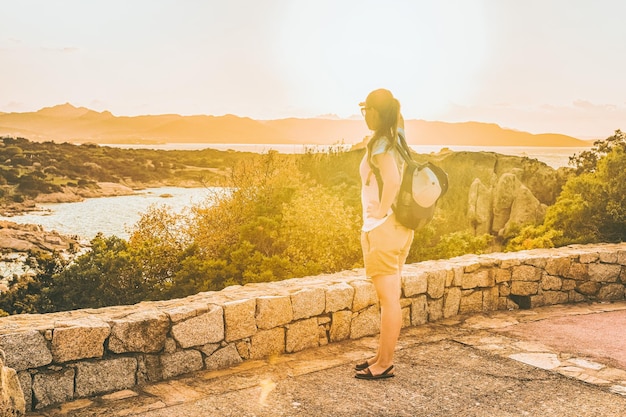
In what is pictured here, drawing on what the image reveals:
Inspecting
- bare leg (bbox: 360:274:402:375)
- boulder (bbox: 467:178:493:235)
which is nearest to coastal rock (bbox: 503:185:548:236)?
boulder (bbox: 467:178:493:235)

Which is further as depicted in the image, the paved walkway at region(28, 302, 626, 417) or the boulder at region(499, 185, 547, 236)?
the boulder at region(499, 185, 547, 236)

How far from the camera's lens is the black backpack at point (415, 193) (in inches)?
161

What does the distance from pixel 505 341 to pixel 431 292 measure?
893mm

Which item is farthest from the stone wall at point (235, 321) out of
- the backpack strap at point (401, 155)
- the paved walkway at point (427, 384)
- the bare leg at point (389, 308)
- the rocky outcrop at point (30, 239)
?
the rocky outcrop at point (30, 239)

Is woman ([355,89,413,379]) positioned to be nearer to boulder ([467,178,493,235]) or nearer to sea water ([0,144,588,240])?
sea water ([0,144,588,240])

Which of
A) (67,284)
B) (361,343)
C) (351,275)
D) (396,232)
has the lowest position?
(67,284)

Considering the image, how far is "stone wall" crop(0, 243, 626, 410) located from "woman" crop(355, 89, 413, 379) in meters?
1.03

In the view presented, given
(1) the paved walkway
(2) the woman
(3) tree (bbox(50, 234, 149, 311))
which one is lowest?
(3) tree (bbox(50, 234, 149, 311))

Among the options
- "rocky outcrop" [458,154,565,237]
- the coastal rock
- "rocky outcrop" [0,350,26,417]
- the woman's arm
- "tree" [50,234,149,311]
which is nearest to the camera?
"rocky outcrop" [0,350,26,417]

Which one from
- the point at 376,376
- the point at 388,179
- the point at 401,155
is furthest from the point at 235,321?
the point at 401,155

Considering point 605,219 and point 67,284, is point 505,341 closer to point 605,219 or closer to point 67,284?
point 605,219

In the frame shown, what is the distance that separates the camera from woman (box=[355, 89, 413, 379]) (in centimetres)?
405

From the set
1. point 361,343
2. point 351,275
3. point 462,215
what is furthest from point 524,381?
point 462,215

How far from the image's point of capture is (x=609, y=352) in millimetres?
5180
